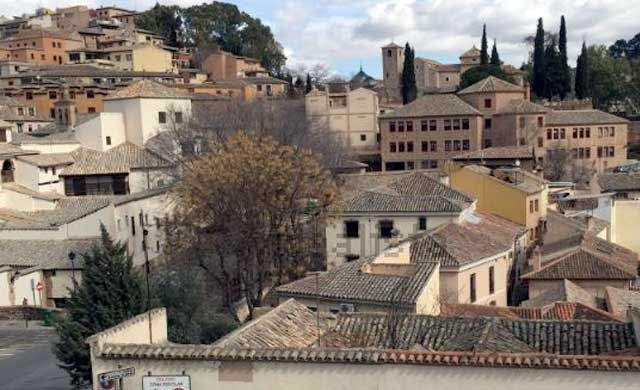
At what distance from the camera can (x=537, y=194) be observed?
3728 cm

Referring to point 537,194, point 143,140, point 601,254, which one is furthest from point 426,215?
point 143,140

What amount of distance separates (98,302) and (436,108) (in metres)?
49.2

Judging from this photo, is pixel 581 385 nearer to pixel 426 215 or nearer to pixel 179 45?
pixel 426 215

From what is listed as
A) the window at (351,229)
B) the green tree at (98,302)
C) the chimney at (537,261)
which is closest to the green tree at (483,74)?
the chimney at (537,261)

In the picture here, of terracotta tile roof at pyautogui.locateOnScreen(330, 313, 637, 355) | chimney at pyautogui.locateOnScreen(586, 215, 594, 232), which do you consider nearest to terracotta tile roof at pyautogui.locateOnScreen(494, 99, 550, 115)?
chimney at pyautogui.locateOnScreen(586, 215, 594, 232)

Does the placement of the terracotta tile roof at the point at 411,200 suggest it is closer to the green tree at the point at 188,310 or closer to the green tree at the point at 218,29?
the green tree at the point at 188,310

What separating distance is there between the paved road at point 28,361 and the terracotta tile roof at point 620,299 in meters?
16.8

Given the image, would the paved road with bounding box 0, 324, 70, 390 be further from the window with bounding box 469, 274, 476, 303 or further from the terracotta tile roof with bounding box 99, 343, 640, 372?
the window with bounding box 469, 274, 476, 303

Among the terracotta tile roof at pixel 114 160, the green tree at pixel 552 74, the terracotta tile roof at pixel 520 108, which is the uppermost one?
the green tree at pixel 552 74

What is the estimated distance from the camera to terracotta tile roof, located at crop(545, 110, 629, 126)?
217ft

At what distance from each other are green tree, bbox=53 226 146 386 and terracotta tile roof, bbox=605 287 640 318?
1433 centimetres

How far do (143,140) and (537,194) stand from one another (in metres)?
26.0

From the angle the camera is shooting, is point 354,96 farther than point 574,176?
Yes

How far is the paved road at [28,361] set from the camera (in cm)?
2166
